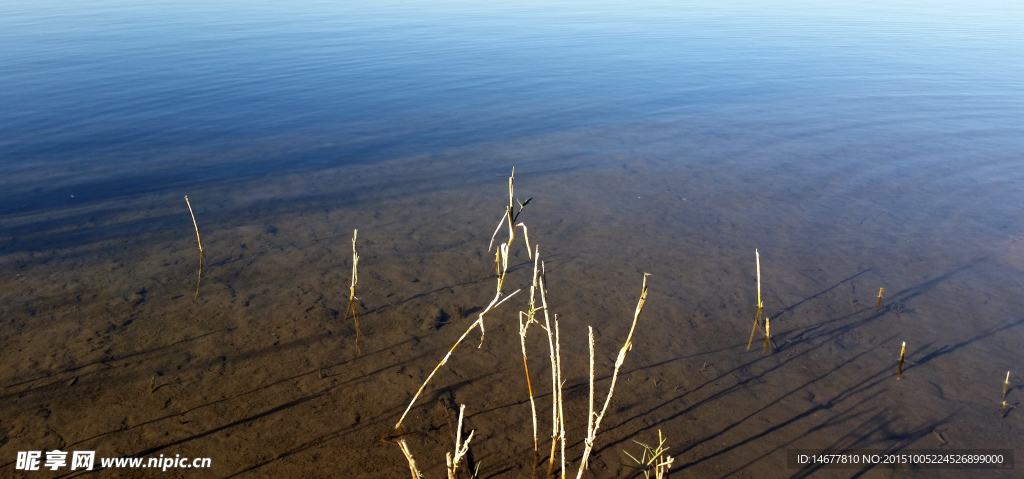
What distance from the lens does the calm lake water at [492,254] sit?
14.2 feet

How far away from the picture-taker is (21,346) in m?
4.88

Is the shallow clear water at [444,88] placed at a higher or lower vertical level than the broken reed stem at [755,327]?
lower

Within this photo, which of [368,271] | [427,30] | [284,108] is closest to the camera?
[368,271]

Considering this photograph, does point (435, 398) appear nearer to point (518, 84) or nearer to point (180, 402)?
point (180, 402)

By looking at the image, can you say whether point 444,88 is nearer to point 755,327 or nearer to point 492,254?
point 492,254

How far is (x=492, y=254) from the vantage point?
655 centimetres

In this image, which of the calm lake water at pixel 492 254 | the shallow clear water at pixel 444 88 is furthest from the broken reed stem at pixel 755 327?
the shallow clear water at pixel 444 88

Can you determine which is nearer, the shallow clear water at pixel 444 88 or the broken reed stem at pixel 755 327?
the broken reed stem at pixel 755 327

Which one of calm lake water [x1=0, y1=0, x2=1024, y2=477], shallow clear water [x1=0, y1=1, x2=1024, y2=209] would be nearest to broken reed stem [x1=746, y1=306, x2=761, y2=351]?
calm lake water [x1=0, y1=0, x2=1024, y2=477]

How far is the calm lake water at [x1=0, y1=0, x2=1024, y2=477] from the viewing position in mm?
4316

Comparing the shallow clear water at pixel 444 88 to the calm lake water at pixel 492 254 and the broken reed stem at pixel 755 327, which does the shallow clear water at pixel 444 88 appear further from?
the broken reed stem at pixel 755 327

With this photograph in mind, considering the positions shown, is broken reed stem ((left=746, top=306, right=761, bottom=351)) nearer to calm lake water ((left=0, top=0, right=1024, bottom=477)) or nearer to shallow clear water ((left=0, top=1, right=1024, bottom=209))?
calm lake water ((left=0, top=0, right=1024, bottom=477))

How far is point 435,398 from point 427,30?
20828mm

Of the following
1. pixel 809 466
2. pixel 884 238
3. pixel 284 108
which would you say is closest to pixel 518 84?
pixel 284 108
